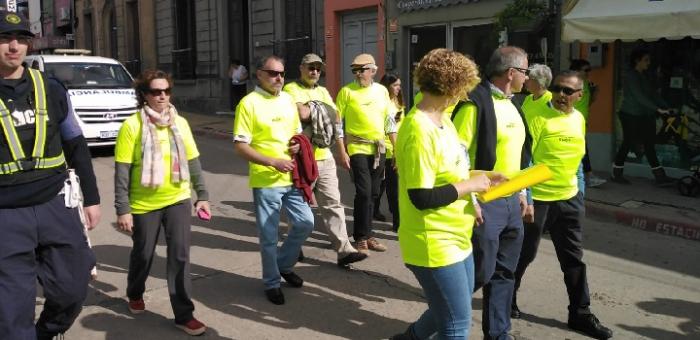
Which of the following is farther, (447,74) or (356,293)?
(356,293)

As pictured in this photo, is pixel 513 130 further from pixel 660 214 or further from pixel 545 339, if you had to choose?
pixel 660 214

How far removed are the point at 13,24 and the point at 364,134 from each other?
144 inches

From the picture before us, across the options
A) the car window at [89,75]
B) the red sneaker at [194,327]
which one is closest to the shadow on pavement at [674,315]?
the red sneaker at [194,327]

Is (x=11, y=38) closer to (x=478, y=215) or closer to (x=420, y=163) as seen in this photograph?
(x=420, y=163)

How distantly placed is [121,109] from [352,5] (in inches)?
232

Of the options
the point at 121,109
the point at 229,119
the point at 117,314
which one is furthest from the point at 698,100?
the point at 229,119

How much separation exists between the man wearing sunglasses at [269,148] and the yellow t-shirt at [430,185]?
5.68ft

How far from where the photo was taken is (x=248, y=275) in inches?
221

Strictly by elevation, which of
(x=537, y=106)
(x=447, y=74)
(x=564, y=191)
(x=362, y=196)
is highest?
(x=447, y=74)

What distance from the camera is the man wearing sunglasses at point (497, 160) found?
3598 millimetres

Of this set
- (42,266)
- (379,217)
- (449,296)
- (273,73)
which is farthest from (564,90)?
(379,217)

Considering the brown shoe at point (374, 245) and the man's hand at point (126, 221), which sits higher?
the man's hand at point (126, 221)

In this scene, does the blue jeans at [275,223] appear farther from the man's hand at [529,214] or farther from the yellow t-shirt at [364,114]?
the man's hand at [529,214]

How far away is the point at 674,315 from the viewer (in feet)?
15.7
